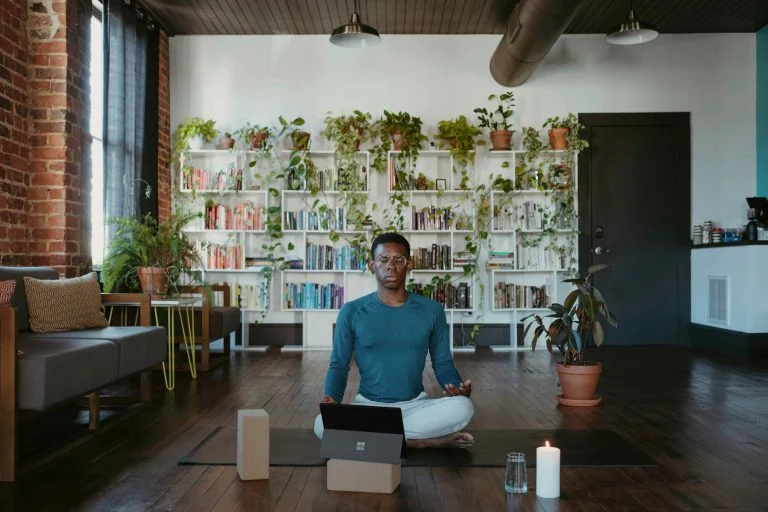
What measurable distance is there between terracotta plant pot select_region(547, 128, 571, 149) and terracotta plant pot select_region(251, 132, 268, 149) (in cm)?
299

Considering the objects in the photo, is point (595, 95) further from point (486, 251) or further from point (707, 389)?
point (707, 389)

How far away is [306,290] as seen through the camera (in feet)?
25.9

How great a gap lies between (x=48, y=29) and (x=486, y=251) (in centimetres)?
471

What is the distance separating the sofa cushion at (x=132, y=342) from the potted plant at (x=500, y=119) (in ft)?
13.9

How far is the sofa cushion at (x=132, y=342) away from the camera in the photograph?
4.25m

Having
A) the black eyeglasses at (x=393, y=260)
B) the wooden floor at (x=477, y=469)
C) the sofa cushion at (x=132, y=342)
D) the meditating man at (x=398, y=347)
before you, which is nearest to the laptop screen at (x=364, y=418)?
the wooden floor at (x=477, y=469)

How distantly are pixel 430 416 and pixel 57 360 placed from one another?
1718 millimetres

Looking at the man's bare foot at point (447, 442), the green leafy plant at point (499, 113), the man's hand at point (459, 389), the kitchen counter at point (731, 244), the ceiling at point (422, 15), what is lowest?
the man's bare foot at point (447, 442)

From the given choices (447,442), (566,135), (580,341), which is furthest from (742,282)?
(447,442)

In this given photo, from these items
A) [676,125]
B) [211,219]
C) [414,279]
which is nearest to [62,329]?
[211,219]

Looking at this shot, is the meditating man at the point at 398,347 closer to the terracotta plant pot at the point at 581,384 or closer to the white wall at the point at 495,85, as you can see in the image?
the terracotta plant pot at the point at 581,384

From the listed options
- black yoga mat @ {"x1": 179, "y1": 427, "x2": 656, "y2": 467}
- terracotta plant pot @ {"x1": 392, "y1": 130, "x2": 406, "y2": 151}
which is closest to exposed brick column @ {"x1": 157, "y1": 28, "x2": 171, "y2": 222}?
terracotta plant pot @ {"x1": 392, "y1": 130, "x2": 406, "y2": 151}

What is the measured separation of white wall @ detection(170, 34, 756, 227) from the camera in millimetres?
8109

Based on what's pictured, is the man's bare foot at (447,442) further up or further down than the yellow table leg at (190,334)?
further down
